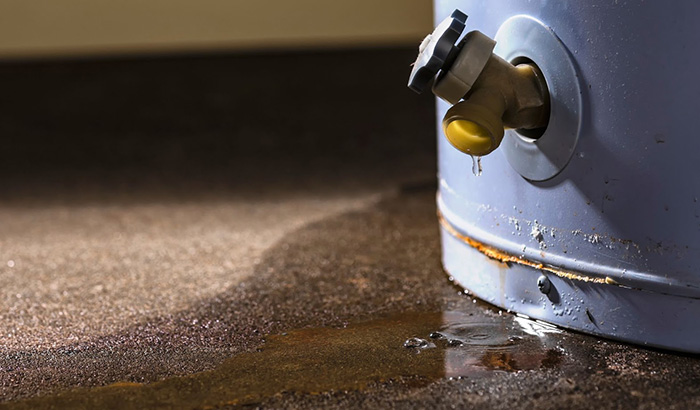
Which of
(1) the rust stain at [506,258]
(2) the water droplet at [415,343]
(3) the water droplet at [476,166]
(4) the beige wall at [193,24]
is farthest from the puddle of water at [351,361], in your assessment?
(4) the beige wall at [193,24]

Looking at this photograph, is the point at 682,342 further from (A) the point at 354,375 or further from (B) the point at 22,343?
(B) the point at 22,343

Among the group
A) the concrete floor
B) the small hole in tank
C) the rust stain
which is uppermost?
the small hole in tank

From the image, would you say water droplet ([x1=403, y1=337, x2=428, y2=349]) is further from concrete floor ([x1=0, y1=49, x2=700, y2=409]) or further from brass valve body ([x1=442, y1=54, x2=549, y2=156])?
brass valve body ([x1=442, y1=54, x2=549, y2=156])

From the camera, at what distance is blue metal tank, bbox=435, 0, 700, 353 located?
4.26 feet

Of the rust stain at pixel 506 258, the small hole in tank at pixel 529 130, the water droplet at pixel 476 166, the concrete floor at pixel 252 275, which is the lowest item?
the concrete floor at pixel 252 275

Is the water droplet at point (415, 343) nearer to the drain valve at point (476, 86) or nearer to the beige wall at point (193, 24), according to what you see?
the drain valve at point (476, 86)

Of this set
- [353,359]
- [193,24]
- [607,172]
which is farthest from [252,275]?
[193,24]

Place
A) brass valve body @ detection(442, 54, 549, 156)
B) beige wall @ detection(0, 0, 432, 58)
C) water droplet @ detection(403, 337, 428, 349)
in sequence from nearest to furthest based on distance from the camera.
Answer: brass valve body @ detection(442, 54, 549, 156) < water droplet @ detection(403, 337, 428, 349) < beige wall @ detection(0, 0, 432, 58)

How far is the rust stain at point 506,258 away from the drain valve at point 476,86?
0.25m

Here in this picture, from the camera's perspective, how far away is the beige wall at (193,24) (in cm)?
492

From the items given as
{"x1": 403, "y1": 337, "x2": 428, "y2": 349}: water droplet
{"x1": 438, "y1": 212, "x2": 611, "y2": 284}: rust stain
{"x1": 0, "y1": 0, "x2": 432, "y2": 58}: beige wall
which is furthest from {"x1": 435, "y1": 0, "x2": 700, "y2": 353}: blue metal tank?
{"x1": 0, "y1": 0, "x2": 432, "y2": 58}: beige wall

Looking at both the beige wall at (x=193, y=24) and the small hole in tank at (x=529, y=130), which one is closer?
the small hole in tank at (x=529, y=130)

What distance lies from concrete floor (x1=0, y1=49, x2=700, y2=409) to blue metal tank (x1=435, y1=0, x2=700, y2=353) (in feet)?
0.27

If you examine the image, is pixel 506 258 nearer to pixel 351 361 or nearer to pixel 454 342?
pixel 454 342
